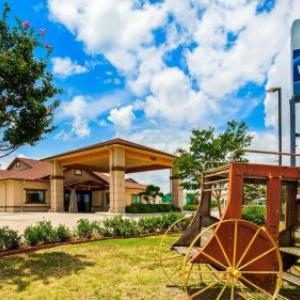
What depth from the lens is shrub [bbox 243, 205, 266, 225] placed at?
66.5 ft

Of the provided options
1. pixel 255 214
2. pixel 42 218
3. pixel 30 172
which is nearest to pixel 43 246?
pixel 255 214

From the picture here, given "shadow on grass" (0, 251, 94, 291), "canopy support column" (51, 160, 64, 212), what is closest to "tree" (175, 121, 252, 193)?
"shadow on grass" (0, 251, 94, 291)

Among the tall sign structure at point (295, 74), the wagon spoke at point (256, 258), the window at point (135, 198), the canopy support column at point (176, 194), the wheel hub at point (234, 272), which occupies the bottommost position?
the window at point (135, 198)

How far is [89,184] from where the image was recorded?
43.3m

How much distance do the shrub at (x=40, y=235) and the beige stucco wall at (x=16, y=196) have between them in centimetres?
2919

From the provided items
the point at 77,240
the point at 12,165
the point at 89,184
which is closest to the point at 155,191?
the point at 89,184

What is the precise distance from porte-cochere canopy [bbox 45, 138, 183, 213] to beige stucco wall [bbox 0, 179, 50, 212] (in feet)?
11.4

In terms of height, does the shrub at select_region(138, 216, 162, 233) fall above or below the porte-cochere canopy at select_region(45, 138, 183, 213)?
below

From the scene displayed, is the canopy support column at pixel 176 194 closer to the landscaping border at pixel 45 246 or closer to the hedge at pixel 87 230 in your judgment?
the hedge at pixel 87 230

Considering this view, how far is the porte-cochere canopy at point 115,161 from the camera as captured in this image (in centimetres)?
3158

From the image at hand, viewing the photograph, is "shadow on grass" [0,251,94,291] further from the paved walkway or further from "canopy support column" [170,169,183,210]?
"canopy support column" [170,169,183,210]

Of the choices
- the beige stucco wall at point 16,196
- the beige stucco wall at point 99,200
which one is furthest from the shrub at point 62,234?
the beige stucco wall at point 99,200

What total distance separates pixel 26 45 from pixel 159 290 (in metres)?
7.11

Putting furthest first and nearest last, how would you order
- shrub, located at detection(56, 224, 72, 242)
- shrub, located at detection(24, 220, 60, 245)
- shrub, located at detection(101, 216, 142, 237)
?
1. shrub, located at detection(101, 216, 142, 237)
2. shrub, located at detection(56, 224, 72, 242)
3. shrub, located at detection(24, 220, 60, 245)
